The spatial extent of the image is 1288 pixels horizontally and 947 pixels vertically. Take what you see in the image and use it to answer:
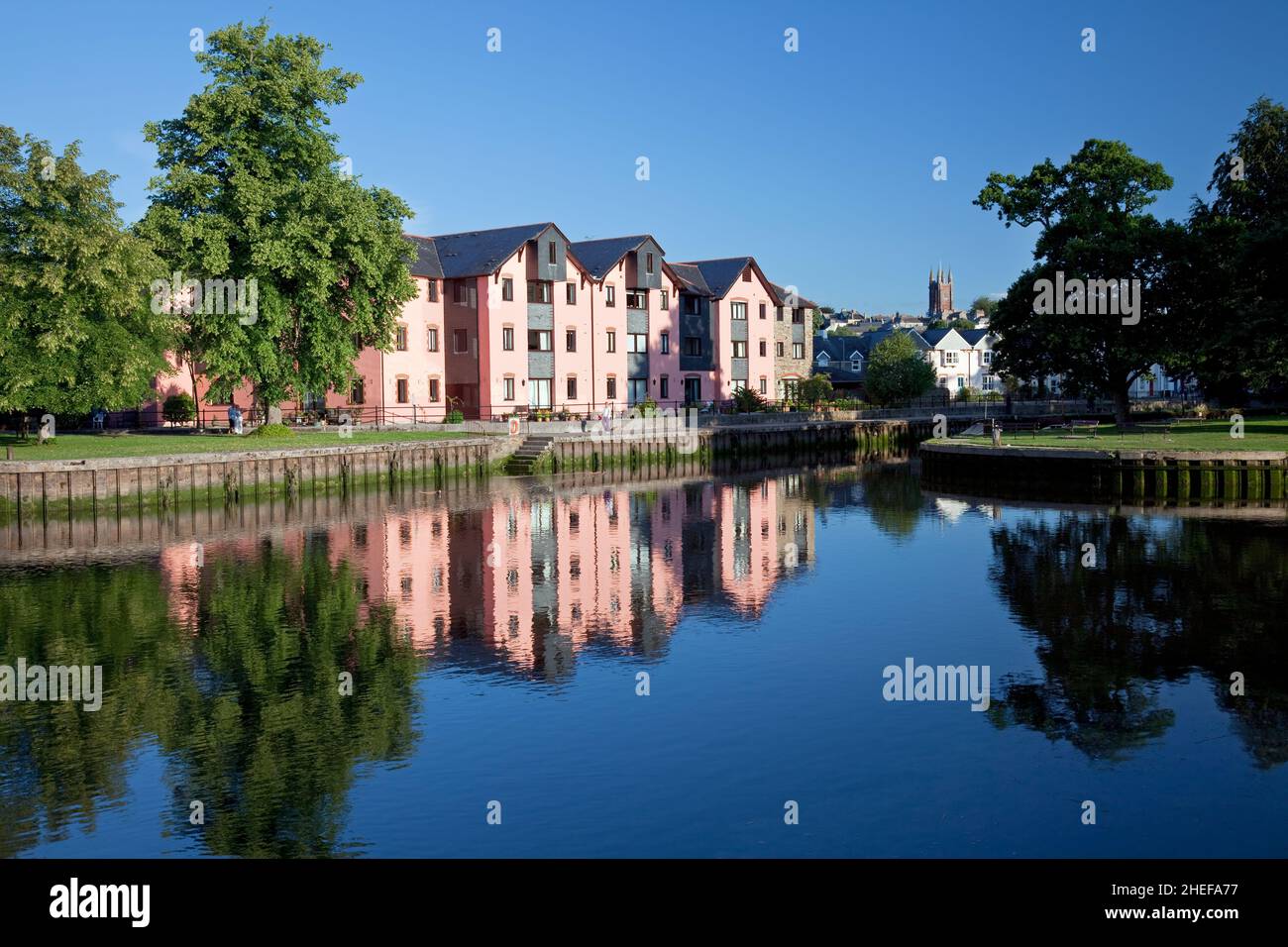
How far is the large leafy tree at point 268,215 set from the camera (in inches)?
2233

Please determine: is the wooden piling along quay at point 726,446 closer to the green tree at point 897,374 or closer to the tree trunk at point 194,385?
the green tree at point 897,374

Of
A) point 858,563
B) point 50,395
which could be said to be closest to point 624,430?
point 50,395

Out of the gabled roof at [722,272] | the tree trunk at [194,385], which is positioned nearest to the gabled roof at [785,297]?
the gabled roof at [722,272]

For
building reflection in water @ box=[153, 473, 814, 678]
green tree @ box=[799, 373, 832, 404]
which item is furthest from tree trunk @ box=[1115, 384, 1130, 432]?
green tree @ box=[799, 373, 832, 404]

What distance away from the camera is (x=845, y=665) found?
23.5 m

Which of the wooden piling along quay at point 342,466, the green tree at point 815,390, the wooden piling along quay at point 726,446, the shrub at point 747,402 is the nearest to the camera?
the wooden piling along quay at point 342,466

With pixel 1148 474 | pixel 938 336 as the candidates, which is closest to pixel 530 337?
pixel 1148 474

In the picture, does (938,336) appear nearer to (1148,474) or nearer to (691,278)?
(691,278)

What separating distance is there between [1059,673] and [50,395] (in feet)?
135

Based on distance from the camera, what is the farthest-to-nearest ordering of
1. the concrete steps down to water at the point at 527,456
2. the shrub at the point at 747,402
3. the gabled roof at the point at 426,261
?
the shrub at the point at 747,402, the gabled roof at the point at 426,261, the concrete steps down to water at the point at 527,456

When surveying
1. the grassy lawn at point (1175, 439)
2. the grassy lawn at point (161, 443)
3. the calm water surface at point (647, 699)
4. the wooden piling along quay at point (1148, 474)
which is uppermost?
the grassy lawn at point (161, 443)

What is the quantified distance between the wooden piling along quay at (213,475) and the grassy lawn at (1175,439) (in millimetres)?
27186

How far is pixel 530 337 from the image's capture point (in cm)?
8356

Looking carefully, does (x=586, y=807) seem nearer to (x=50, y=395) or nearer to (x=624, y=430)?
(x=50, y=395)
